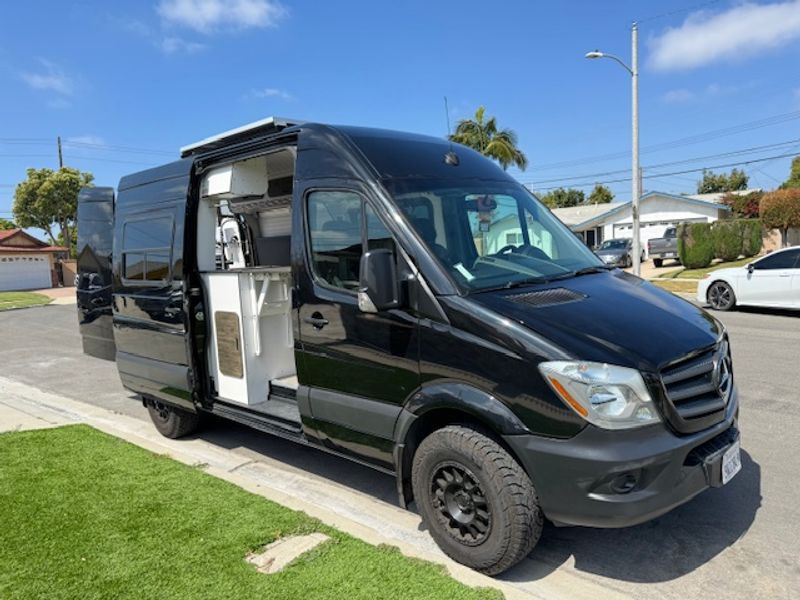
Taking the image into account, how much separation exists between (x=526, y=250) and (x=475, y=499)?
5.66 feet

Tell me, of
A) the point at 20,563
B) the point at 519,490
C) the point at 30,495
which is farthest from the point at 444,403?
the point at 30,495

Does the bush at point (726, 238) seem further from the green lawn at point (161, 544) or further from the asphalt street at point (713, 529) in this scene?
the green lawn at point (161, 544)

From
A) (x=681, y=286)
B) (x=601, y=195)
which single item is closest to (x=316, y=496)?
(x=681, y=286)

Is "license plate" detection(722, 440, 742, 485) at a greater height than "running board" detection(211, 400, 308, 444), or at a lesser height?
greater

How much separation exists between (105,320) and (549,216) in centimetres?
523

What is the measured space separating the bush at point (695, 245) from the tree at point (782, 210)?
30.4 feet

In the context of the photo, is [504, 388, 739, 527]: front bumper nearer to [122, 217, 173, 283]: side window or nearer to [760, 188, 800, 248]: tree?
[122, 217, 173, 283]: side window

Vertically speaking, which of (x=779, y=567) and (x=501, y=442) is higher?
(x=501, y=442)

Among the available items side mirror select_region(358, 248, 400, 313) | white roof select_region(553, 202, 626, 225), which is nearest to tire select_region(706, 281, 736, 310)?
side mirror select_region(358, 248, 400, 313)

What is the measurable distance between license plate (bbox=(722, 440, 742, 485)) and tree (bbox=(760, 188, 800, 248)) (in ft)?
110

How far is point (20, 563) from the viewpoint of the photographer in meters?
3.44

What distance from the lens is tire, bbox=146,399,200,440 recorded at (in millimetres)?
5895

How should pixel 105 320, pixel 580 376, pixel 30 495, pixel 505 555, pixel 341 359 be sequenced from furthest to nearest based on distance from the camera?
pixel 105 320, pixel 30 495, pixel 341 359, pixel 505 555, pixel 580 376

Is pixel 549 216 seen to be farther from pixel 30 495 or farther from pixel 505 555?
pixel 30 495
